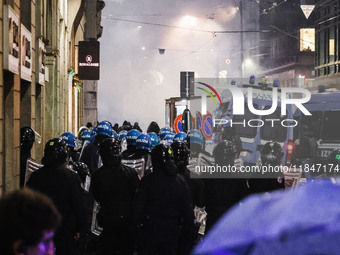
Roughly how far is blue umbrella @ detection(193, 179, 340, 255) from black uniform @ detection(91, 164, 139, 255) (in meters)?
5.04

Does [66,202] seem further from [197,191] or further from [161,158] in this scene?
[197,191]

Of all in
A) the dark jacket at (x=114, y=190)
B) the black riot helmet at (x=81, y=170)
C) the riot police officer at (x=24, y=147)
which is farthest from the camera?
the riot police officer at (x=24, y=147)

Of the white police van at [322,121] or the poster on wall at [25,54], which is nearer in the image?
the poster on wall at [25,54]

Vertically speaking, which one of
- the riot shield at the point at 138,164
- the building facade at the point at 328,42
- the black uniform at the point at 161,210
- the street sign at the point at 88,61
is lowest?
the black uniform at the point at 161,210

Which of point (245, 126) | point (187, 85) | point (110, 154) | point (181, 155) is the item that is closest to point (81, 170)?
point (110, 154)

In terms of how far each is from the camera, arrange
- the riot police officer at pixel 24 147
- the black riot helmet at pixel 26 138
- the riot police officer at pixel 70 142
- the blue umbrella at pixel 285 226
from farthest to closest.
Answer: the riot police officer at pixel 70 142 → the black riot helmet at pixel 26 138 → the riot police officer at pixel 24 147 → the blue umbrella at pixel 285 226

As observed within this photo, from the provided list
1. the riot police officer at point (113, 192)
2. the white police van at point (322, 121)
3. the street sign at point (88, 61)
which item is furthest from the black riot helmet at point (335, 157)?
the street sign at point (88, 61)

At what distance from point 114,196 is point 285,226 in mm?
5440

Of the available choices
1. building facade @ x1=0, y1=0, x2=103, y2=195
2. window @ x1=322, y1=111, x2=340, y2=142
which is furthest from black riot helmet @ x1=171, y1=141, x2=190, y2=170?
window @ x1=322, y1=111, x2=340, y2=142

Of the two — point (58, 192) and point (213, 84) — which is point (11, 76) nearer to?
point (58, 192)

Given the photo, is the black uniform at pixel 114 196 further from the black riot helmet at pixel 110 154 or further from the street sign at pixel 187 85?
the street sign at pixel 187 85

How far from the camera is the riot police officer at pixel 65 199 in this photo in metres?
6.16

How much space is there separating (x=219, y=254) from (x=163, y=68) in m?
91.7

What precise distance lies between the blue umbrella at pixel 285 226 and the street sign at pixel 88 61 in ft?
89.0
